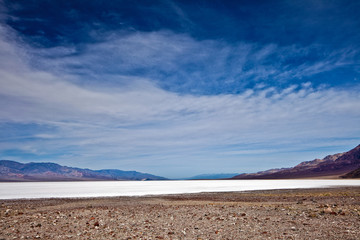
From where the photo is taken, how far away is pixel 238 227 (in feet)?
34.9

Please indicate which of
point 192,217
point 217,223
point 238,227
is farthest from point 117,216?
point 238,227

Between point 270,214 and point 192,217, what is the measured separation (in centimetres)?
375

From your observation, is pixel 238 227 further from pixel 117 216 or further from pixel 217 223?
pixel 117 216

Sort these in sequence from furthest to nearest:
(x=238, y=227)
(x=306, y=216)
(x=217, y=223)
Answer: (x=306, y=216) → (x=217, y=223) → (x=238, y=227)

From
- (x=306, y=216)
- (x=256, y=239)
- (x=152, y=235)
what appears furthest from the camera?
(x=306, y=216)

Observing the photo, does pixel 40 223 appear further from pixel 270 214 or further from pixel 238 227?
pixel 270 214

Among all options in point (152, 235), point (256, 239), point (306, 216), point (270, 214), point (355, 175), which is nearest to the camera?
point (256, 239)

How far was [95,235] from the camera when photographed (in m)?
9.91

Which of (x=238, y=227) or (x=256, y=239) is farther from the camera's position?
(x=238, y=227)

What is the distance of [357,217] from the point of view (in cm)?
1171

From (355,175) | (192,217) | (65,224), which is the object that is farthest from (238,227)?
(355,175)

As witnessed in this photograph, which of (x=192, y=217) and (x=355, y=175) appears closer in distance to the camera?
(x=192, y=217)

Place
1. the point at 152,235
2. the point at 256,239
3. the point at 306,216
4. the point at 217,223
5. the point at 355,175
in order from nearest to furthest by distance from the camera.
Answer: the point at 256,239
the point at 152,235
the point at 217,223
the point at 306,216
the point at 355,175

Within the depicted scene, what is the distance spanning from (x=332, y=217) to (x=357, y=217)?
3.08ft
